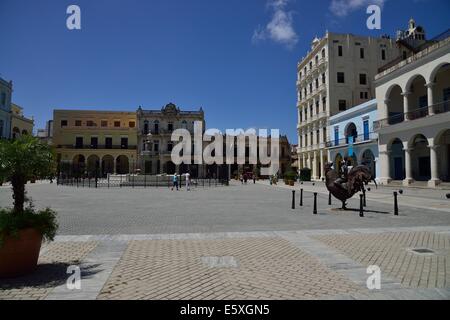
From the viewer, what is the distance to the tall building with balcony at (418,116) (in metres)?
25.0

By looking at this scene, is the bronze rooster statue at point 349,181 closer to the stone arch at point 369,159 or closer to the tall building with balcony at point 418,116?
the tall building with balcony at point 418,116

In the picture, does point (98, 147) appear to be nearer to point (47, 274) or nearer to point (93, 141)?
point (93, 141)

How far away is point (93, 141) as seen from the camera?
62.0 metres

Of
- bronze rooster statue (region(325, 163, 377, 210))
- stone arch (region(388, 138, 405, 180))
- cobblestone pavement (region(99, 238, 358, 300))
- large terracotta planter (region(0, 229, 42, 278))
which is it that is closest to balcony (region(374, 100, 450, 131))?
stone arch (region(388, 138, 405, 180))

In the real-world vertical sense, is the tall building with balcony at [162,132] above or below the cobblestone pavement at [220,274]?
above

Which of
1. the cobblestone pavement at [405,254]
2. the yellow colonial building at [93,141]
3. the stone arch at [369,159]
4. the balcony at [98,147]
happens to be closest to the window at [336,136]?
the stone arch at [369,159]

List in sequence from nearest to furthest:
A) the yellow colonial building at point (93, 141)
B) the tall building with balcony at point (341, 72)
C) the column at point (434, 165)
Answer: the column at point (434, 165) → the tall building with balcony at point (341, 72) → the yellow colonial building at point (93, 141)

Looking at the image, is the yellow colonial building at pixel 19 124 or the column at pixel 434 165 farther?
the yellow colonial building at pixel 19 124

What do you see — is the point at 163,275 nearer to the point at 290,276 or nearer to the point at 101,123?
the point at 290,276

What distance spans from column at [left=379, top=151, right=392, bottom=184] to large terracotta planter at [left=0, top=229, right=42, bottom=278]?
31728 mm

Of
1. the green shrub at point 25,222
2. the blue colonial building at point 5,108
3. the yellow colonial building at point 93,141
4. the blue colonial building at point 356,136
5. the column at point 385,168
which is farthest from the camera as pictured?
the yellow colonial building at point 93,141

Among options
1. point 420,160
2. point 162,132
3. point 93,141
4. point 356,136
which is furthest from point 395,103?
point 93,141

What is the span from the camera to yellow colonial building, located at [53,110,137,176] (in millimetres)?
60969

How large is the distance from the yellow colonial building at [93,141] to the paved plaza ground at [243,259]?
53.4 m
